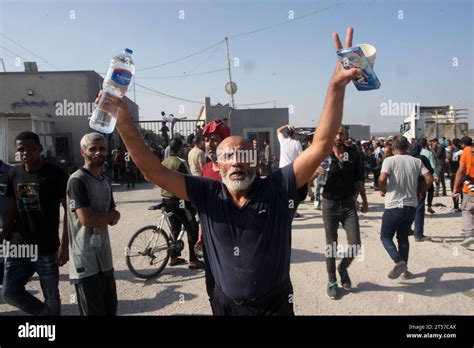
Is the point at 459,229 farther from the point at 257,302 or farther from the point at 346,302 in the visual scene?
the point at 257,302

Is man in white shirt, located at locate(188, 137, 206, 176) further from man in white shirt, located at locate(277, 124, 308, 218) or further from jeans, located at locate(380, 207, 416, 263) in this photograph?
jeans, located at locate(380, 207, 416, 263)

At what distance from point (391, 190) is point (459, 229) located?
3.53 metres

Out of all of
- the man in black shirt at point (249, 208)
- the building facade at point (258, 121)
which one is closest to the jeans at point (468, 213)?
the man in black shirt at point (249, 208)

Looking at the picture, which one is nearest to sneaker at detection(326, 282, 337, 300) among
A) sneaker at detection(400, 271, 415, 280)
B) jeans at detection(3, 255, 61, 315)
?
sneaker at detection(400, 271, 415, 280)

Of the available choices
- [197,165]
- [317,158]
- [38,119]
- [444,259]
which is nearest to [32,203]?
[317,158]

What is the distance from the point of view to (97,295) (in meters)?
2.77

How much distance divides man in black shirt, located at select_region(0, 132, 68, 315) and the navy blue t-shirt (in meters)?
1.79

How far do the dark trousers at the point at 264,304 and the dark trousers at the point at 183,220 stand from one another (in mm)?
2953

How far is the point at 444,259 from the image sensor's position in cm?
530

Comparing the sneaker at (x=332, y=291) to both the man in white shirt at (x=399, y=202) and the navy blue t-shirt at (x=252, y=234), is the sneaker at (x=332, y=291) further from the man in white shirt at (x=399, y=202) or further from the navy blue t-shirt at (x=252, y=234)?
the navy blue t-shirt at (x=252, y=234)

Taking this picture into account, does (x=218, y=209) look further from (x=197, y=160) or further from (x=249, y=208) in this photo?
(x=197, y=160)

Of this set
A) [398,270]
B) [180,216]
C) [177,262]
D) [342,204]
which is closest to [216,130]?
[342,204]

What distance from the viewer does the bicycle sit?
4844mm

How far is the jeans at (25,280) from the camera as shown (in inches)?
122
